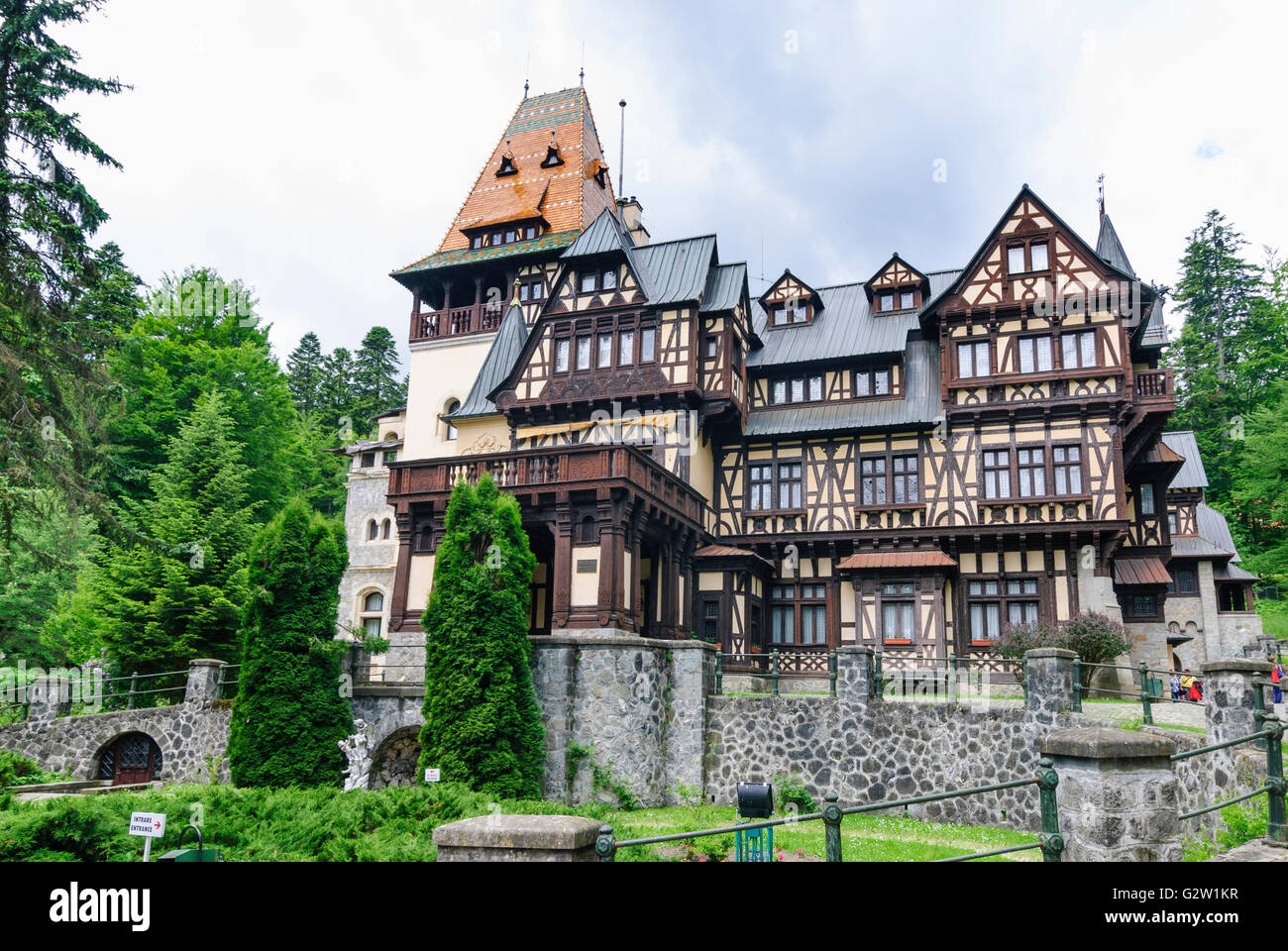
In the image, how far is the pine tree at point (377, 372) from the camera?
57.1 metres

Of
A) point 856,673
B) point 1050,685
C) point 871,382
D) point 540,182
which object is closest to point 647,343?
point 871,382

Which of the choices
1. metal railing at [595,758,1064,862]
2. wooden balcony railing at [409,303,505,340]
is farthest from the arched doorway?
metal railing at [595,758,1064,862]

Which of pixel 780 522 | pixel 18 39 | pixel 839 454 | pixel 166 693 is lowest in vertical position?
pixel 166 693

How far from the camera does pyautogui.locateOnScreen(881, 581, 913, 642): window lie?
25.5 meters

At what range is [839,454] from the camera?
27531 millimetres

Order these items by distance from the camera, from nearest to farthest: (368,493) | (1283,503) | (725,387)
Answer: (725,387) → (1283,503) → (368,493)

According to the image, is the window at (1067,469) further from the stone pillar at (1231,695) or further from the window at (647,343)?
the stone pillar at (1231,695)

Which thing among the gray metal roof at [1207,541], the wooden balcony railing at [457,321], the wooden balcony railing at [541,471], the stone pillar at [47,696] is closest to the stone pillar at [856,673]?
the wooden balcony railing at [541,471]

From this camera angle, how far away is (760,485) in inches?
1109

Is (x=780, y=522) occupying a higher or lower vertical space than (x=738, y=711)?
higher

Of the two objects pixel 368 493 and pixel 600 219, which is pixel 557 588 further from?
pixel 368 493

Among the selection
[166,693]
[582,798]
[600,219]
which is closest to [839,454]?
[600,219]

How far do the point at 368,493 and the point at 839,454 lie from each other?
19.8 m
